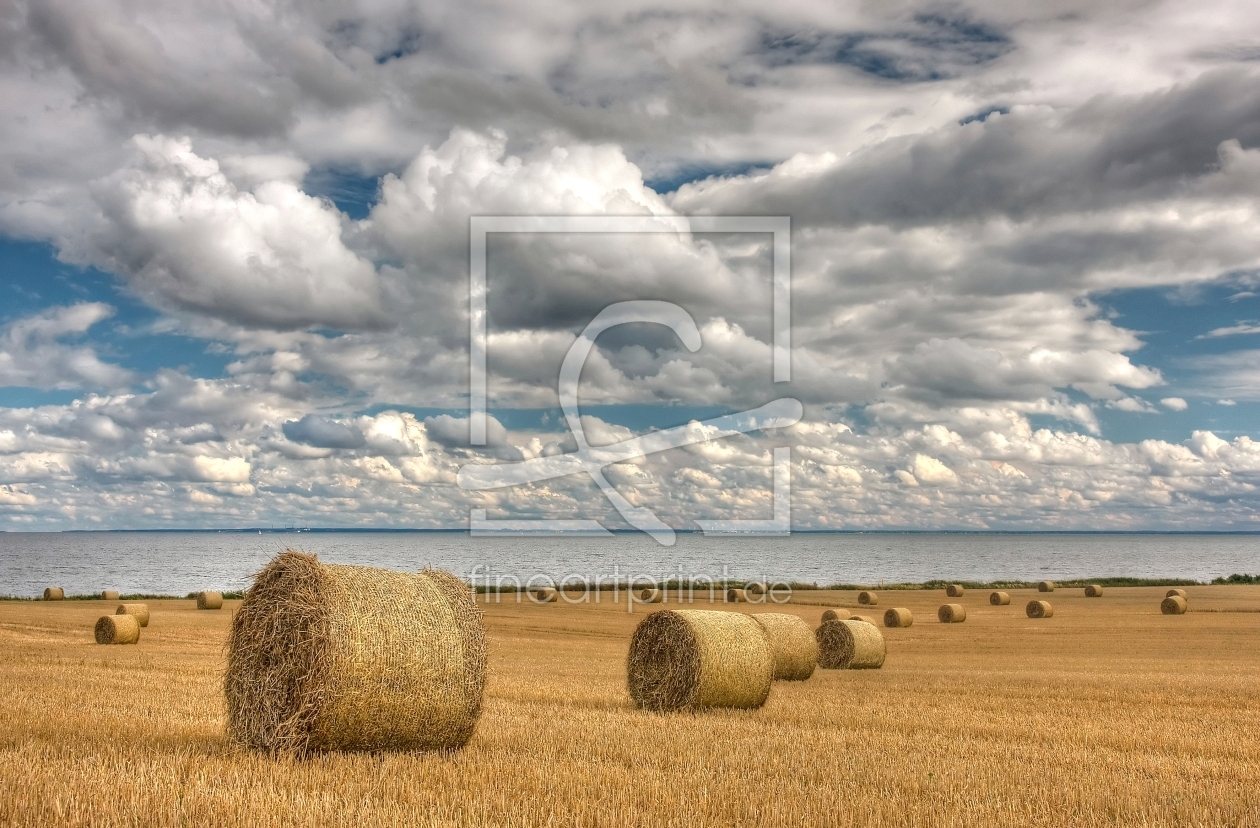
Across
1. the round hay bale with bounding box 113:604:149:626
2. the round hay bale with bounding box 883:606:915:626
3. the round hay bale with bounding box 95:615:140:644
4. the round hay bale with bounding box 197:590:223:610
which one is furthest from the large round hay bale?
the round hay bale with bounding box 197:590:223:610

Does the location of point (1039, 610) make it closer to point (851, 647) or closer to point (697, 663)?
point (851, 647)

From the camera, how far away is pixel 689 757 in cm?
1062

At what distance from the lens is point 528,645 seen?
111ft

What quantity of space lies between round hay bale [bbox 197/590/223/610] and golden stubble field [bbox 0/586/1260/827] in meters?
24.8

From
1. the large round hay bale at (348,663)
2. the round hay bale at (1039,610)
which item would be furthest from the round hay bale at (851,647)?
the round hay bale at (1039,610)

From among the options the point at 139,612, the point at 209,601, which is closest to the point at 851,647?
the point at 139,612

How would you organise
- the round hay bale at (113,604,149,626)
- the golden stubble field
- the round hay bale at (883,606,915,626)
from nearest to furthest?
the golden stubble field < the round hay bale at (113,604,149,626) < the round hay bale at (883,606,915,626)

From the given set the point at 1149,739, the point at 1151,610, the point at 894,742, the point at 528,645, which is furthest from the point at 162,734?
the point at 1151,610

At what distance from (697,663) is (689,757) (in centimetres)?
532

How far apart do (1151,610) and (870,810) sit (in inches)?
1780

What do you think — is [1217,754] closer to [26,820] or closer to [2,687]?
[26,820]

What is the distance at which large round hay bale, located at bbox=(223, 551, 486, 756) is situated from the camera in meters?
10.1

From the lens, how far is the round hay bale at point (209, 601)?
4781 centimetres

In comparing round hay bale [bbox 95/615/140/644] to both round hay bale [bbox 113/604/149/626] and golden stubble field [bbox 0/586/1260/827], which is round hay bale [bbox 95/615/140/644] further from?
round hay bale [bbox 113/604/149/626]
